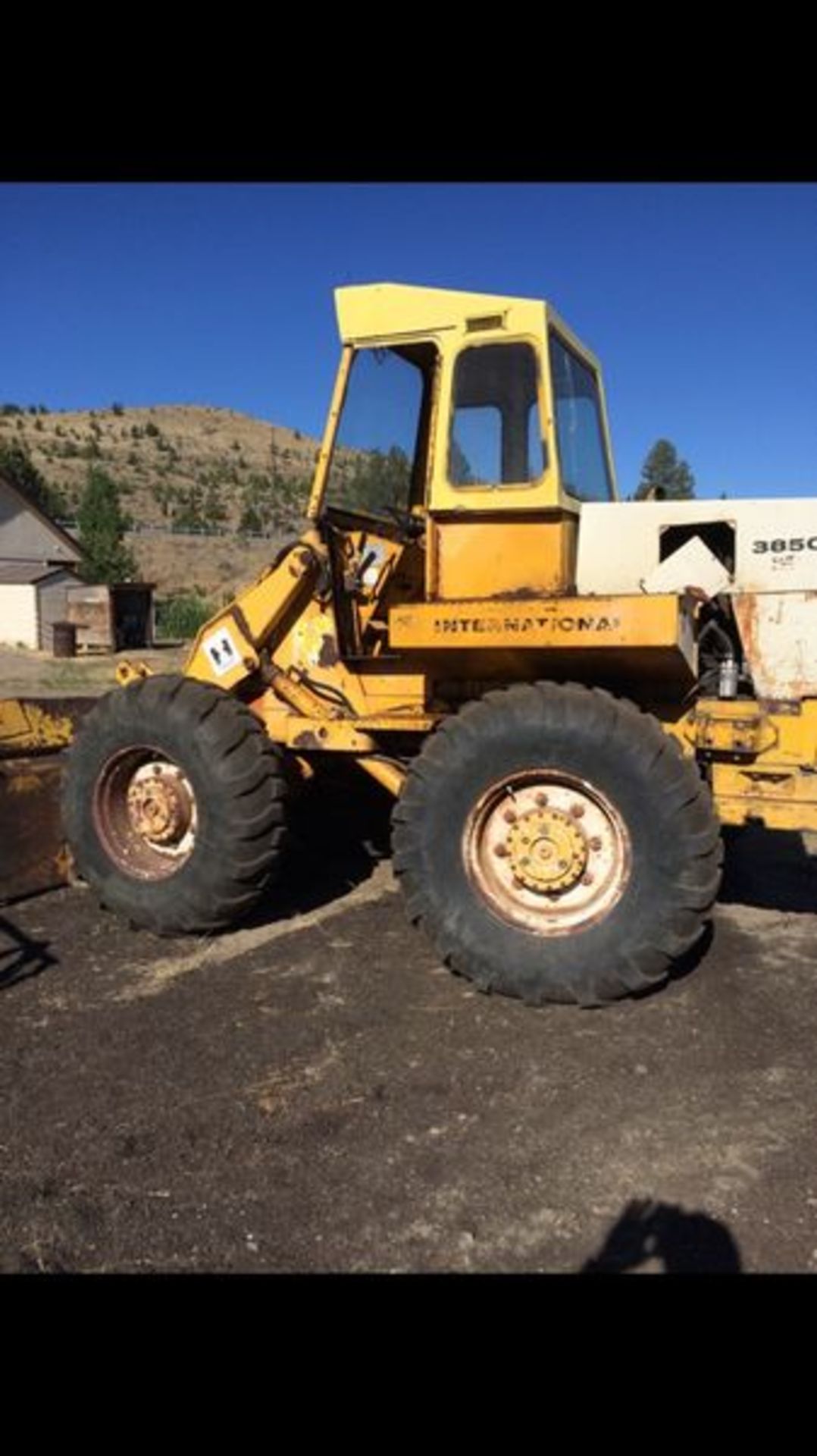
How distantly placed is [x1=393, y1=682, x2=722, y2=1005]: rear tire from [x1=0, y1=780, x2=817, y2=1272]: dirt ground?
0.23 m

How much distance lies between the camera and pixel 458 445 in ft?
16.3

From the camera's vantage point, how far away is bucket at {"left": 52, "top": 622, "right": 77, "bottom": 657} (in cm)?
2925

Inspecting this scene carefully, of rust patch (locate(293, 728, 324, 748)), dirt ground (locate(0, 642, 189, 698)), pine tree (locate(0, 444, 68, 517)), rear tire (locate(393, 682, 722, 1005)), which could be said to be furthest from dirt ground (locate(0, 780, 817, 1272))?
pine tree (locate(0, 444, 68, 517))

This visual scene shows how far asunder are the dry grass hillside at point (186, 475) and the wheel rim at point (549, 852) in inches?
1530

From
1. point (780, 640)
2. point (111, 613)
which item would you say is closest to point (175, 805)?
point (780, 640)

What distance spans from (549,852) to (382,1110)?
144 centimetres

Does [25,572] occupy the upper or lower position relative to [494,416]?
upper

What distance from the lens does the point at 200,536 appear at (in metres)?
55.1

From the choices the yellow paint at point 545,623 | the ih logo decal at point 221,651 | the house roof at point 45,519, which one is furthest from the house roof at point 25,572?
the yellow paint at point 545,623

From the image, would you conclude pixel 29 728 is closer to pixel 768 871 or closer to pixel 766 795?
pixel 766 795

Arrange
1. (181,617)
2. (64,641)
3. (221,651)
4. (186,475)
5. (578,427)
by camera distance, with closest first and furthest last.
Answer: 1. (578,427)
2. (221,651)
3. (64,641)
4. (181,617)
5. (186,475)

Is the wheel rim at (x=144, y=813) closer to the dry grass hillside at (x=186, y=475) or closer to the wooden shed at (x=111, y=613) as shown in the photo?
the wooden shed at (x=111, y=613)

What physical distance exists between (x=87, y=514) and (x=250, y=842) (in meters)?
40.6
